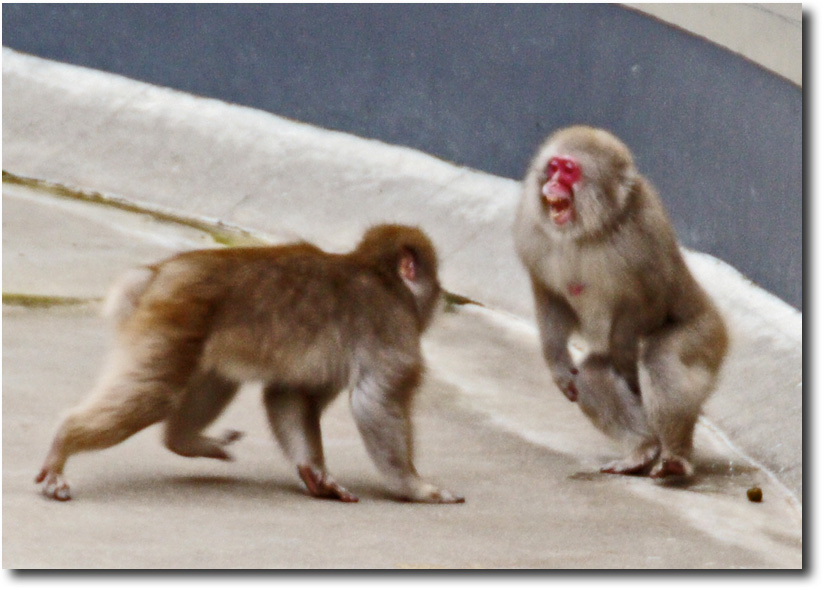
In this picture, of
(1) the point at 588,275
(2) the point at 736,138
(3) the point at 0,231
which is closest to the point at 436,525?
(1) the point at 588,275

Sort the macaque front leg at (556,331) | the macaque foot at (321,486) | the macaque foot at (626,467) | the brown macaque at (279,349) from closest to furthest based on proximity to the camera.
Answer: the brown macaque at (279,349)
the macaque foot at (321,486)
the macaque foot at (626,467)
the macaque front leg at (556,331)

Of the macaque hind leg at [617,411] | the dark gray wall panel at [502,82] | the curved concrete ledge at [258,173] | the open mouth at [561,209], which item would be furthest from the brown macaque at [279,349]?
the curved concrete ledge at [258,173]

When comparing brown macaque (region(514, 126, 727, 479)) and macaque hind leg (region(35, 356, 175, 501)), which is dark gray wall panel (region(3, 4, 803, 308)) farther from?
macaque hind leg (region(35, 356, 175, 501))

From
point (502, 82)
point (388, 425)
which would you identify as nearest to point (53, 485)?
point (388, 425)

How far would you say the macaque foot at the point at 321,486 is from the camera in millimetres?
4977

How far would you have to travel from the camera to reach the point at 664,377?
18.4 ft

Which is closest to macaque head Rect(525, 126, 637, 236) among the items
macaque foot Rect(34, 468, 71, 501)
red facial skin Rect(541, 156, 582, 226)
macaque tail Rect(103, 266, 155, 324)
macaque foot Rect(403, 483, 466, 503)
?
red facial skin Rect(541, 156, 582, 226)

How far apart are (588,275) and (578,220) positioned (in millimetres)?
269

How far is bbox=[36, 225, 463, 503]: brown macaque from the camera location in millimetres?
4547

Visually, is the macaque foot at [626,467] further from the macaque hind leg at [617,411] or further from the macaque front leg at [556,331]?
the macaque front leg at [556,331]

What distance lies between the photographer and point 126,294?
15.9 feet

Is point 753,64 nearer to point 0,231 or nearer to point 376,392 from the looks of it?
point 376,392

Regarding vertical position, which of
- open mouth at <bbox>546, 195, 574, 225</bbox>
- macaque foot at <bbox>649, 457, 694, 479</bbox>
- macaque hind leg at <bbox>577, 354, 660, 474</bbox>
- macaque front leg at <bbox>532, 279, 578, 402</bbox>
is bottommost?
macaque foot at <bbox>649, 457, 694, 479</bbox>

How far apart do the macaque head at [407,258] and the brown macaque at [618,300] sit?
0.63 m
